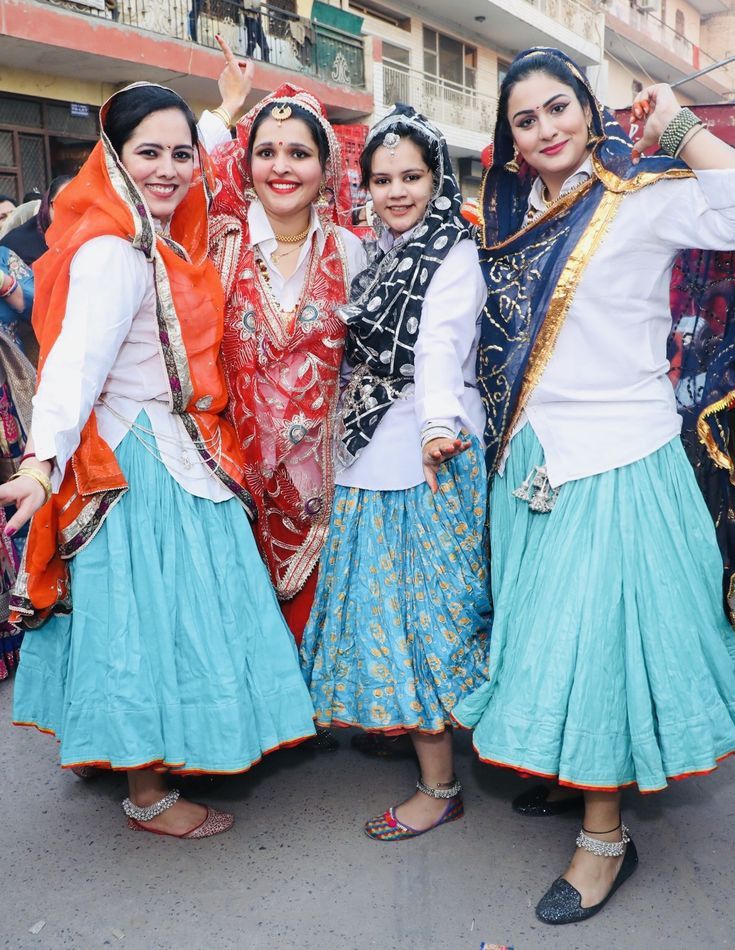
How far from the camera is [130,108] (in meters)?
2.16

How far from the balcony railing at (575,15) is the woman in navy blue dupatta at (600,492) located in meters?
18.5

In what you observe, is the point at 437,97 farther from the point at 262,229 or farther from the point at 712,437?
the point at 712,437

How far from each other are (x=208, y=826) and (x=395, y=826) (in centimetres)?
52

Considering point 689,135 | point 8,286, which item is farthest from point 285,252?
point 8,286

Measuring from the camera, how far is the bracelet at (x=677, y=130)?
1.94 m

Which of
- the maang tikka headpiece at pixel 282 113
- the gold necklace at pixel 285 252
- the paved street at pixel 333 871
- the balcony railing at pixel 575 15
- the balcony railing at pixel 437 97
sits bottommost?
the paved street at pixel 333 871

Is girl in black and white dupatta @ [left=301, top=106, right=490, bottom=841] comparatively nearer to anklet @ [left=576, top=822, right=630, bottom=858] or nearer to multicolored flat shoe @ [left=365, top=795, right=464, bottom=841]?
multicolored flat shoe @ [left=365, top=795, right=464, bottom=841]

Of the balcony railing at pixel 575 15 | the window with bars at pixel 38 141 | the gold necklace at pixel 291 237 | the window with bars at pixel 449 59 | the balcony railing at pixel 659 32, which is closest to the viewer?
the gold necklace at pixel 291 237

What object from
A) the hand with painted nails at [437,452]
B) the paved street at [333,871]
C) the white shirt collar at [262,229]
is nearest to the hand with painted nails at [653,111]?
the hand with painted nails at [437,452]

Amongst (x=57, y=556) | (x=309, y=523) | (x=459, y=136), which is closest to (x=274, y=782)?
(x=309, y=523)

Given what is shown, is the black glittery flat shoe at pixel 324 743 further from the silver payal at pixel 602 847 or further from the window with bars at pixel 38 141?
the window with bars at pixel 38 141

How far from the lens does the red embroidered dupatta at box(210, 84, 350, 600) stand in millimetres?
2441

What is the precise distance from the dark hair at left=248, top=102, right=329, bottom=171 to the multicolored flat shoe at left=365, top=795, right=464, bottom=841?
6.01ft

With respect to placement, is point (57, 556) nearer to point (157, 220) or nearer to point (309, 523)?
point (309, 523)
